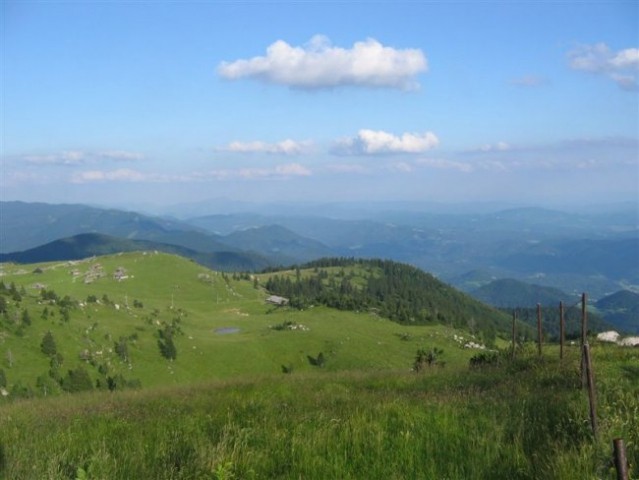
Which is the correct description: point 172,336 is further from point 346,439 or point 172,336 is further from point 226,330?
point 346,439

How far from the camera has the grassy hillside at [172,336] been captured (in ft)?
266

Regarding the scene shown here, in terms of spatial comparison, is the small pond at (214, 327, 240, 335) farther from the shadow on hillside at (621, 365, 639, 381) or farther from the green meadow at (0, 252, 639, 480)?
the shadow on hillside at (621, 365, 639, 381)

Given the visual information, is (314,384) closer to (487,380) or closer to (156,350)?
(487,380)

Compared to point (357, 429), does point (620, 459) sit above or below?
above

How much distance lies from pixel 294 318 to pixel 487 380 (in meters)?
127

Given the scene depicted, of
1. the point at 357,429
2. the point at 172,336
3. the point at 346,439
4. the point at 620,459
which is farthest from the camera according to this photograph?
the point at 172,336

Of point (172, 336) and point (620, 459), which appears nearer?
point (620, 459)

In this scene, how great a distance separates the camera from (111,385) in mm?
74312

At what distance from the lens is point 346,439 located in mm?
6754

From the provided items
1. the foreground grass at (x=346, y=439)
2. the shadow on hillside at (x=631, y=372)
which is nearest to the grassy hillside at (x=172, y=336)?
the shadow on hillside at (x=631, y=372)

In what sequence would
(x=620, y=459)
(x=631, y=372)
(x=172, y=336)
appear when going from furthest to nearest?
(x=172, y=336) → (x=631, y=372) → (x=620, y=459)

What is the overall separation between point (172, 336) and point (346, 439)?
336ft

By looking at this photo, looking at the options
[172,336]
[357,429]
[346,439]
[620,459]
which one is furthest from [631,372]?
[172,336]

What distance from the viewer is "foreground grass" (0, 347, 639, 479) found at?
230 inches
